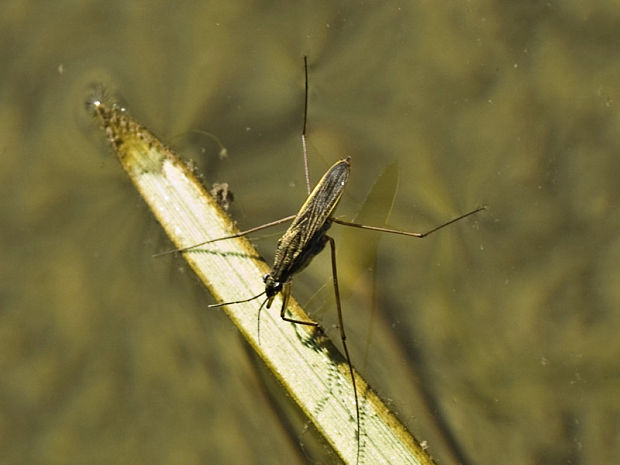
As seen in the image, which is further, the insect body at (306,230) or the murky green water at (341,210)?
the insect body at (306,230)

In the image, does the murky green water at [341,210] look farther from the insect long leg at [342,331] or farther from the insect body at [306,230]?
the insect body at [306,230]

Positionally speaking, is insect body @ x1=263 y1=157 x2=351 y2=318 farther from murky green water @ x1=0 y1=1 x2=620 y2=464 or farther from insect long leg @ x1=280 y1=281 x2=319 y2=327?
murky green water @ x1=0 y1=1 x2=620 y2=464

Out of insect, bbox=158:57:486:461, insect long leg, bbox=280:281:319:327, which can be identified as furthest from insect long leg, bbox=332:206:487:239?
insect long leg, bbox=280:281:319:327

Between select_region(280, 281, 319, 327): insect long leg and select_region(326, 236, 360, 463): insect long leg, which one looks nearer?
select_region(326, 236, 360, 463): insect long leg

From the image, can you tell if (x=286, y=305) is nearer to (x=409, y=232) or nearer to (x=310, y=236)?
(x=310, y=236)

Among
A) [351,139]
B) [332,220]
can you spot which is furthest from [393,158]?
[332,220]

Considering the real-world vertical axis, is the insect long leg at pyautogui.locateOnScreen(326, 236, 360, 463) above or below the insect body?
below

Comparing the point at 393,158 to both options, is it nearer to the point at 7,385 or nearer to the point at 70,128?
the point at 70,128

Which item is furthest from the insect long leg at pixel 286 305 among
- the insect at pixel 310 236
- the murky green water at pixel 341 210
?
the murky green water at pixel 341 210

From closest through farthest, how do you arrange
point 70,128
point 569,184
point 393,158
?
point 569,184 → point 393,158 → point 70,128
